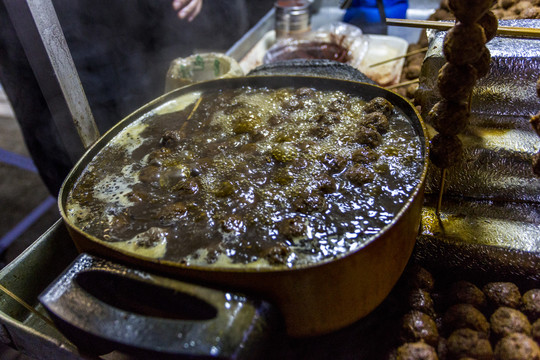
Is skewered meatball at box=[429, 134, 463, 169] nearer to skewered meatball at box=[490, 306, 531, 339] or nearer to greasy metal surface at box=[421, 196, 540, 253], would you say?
greasy metal surface at box=[421, 196, 540, 253]

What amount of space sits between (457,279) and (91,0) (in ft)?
13.2

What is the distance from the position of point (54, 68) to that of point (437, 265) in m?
2.79

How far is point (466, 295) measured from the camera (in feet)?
6.35

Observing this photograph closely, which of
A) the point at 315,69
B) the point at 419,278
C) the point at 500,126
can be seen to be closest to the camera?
the point at 419,278

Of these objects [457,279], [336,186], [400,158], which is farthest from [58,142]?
[457,279]

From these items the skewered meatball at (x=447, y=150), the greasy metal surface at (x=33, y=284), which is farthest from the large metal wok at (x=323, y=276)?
the greasy metal surface at (x=33, y=284)

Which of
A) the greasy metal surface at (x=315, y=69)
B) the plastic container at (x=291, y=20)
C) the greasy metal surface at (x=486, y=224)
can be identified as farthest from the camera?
the plastic container at (x=291, y=20)

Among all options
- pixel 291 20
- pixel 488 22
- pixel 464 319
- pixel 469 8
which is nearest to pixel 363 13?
pixel 291 20

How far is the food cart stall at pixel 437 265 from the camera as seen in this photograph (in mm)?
1477

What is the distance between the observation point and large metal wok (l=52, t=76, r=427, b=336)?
1.35 meters

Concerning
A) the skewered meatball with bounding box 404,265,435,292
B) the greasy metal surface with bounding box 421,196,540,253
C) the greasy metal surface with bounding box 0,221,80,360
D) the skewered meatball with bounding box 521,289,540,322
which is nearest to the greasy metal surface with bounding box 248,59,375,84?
the greasy metal surface with bounding box 421,196,540,253

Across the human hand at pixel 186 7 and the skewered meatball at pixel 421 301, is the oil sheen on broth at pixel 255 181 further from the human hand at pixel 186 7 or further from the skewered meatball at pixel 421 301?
the human hand at pixel 186 7

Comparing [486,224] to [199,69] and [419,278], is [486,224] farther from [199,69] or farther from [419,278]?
[199,69]

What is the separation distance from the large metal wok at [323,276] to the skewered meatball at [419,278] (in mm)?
→ 441
